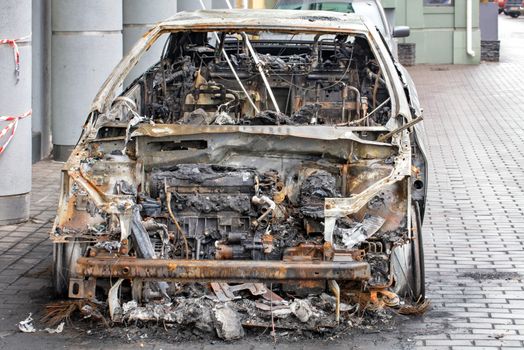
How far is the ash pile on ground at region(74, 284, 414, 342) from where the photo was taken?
7258mm

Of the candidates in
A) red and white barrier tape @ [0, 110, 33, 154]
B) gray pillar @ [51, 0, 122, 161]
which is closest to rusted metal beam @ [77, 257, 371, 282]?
red and white barrier tape @ [0, 110, 33, 154]

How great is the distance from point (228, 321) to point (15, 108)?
160 inches

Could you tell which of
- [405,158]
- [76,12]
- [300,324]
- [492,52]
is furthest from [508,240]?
[492,52]

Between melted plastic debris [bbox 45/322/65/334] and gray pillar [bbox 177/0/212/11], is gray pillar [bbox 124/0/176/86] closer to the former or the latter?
gray pillar [bbox 177/0/212/11]

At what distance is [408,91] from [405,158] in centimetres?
152

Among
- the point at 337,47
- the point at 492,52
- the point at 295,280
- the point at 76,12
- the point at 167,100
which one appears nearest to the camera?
the point at 295,280

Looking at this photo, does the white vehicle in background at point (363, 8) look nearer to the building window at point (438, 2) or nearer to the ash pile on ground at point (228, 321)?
the building window at point (438, 2)

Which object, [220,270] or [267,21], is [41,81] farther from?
[220,270]

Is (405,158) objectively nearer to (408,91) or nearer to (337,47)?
(408,91)

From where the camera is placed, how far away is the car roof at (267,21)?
9.22 metres

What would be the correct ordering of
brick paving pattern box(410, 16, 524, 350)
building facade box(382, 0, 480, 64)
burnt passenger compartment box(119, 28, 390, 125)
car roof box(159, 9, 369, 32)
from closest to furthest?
brick paving pattern box(410, 16, 524, 350) → car roof box(159, 9, 369, 32) → burnt passenger compartment box(119, 28, 390, 125) → building facade box(382, 0, 480, 64)

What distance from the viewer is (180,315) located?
7312mm

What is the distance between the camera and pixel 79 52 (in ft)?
44.5

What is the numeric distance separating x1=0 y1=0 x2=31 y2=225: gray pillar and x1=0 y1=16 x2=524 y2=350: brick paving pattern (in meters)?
0.21
